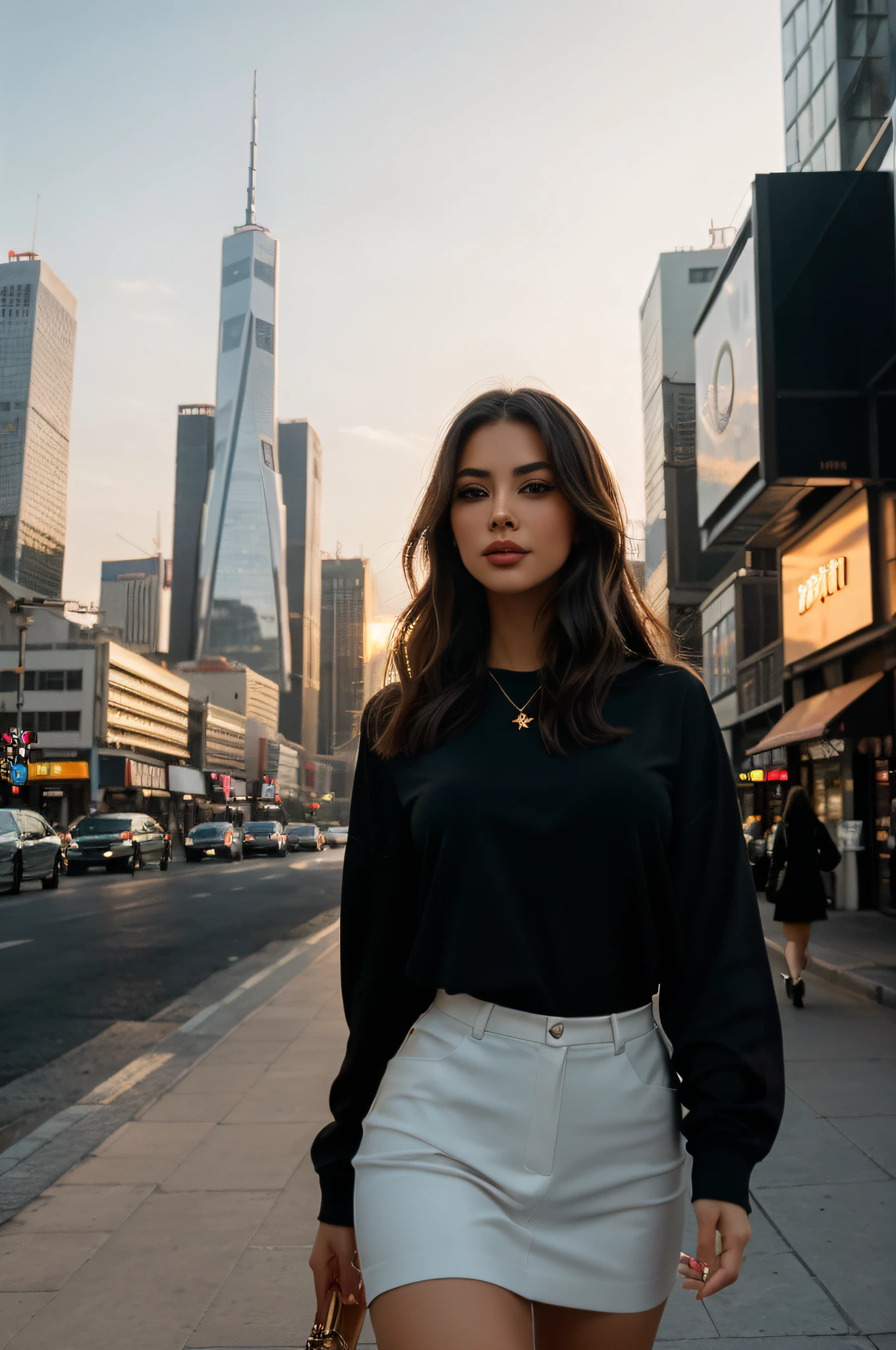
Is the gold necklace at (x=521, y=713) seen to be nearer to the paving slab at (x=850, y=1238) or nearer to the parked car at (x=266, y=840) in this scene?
the paving slab at (x=850, y=1238)

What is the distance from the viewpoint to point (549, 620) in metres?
2.15

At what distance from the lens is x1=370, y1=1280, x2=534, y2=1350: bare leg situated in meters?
1.54

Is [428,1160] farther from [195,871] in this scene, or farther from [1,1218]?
[195,871]

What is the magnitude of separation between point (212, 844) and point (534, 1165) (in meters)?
42.7

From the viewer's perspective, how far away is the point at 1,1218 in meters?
4.63

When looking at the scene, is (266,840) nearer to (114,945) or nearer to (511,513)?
(114,945)

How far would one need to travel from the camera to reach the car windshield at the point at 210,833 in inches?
1710

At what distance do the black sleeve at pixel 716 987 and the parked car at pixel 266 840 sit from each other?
157 feet

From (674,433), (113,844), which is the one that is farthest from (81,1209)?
(674,433)

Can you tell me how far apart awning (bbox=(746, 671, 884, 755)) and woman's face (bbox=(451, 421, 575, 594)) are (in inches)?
633

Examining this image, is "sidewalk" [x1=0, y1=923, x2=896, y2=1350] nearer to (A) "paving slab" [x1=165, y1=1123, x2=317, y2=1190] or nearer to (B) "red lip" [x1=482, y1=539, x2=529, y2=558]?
(A) "paving slab" [x1=165, y1=1123, x2=317, y2=1190]

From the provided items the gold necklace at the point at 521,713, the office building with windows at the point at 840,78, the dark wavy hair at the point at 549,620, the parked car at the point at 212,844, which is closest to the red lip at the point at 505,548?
the dark wavy hair at the point at 549,620

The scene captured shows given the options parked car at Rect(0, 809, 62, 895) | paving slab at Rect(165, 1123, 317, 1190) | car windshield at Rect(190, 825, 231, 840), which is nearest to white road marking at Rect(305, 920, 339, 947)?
parked car at Rect(0, 809, 62, 895)

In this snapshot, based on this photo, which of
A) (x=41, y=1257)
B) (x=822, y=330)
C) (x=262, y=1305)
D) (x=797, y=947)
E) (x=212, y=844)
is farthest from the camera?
(x=212, y=844)
